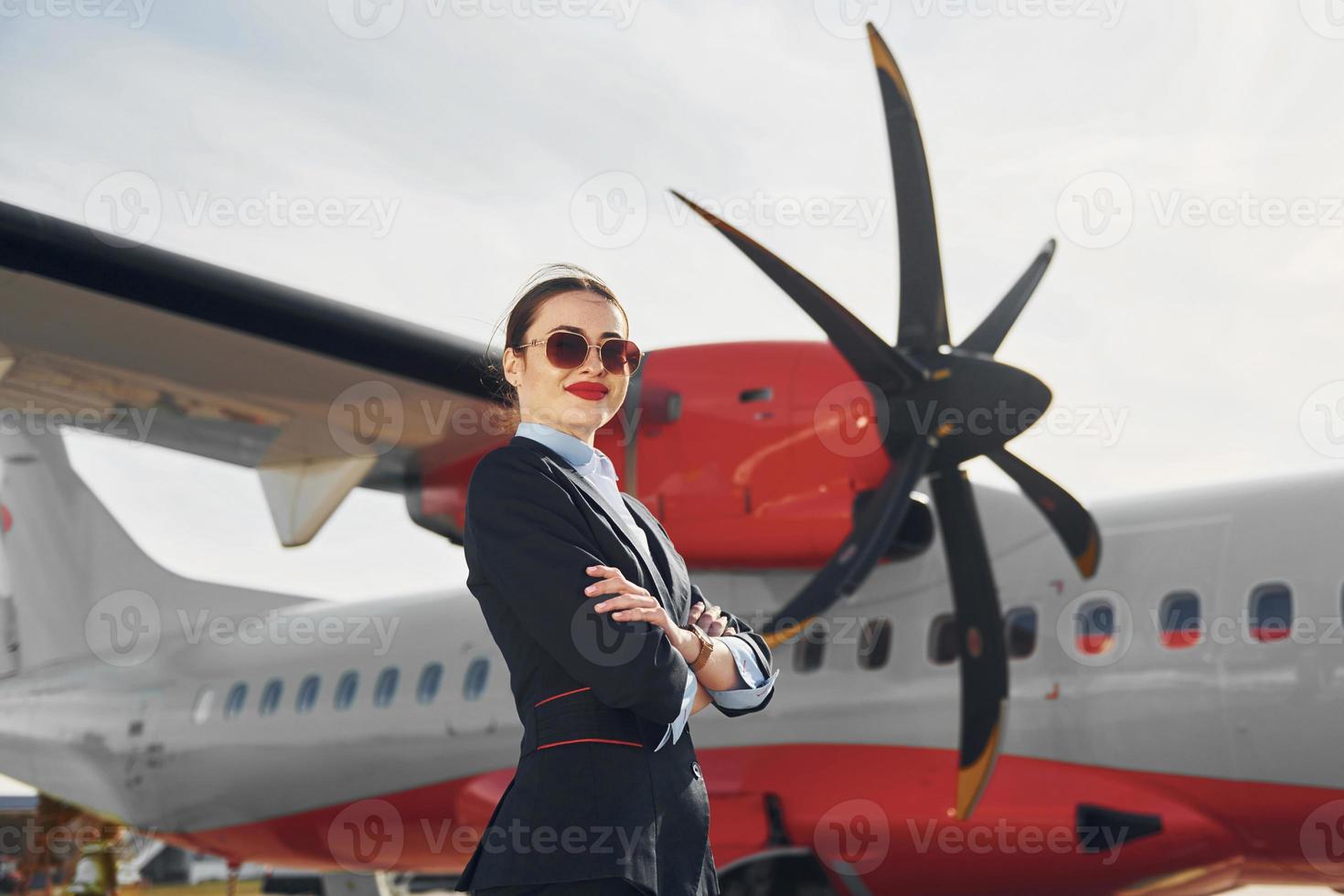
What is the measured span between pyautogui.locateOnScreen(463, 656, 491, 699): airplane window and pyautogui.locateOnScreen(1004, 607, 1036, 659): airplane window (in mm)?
3688

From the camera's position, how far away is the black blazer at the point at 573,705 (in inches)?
54.3

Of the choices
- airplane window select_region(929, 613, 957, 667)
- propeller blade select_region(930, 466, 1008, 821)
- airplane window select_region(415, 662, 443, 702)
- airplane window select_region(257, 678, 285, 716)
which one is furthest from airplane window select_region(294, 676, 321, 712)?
propeller blade select_region(930, 466, 1008, 821)

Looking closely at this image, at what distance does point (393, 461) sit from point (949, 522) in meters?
3.57

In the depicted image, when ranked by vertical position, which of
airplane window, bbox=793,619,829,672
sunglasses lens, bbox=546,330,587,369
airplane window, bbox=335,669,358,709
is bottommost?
sunglasses lens, bbox=546,330,587,369

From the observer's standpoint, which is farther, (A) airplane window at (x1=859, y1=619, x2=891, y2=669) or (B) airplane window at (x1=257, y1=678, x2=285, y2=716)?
(B) airplane window at (x1=257, y1=678, x2=285, y2=716)

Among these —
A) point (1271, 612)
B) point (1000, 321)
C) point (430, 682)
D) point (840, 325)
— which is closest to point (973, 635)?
point (1271, 612)

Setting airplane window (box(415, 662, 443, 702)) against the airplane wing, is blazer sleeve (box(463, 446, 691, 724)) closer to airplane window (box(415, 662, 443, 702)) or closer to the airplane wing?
the airplane wing

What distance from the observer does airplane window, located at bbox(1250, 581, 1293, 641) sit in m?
5.51

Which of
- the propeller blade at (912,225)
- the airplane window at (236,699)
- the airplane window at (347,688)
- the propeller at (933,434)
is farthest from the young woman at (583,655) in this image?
the airplane window at (236,699)

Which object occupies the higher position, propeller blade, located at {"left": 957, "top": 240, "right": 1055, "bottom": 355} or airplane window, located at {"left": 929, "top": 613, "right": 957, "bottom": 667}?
propeller blade, located at {"left": 957, "top": 240, "right": 1055, "bottom": 355}

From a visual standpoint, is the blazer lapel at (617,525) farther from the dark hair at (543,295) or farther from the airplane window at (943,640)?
the airplane window at (943,640)

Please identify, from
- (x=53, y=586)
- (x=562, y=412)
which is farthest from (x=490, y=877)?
(x=53, y=586)

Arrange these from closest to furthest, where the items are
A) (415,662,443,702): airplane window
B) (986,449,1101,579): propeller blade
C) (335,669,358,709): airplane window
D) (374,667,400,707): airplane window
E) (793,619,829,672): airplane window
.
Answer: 1. (986,449,1101,579): propeller blade
2. (793,619,829,672): airplane window
3. (415,662,443,702): airplane window
4. (374,667,400,707): airplane window
5. (335,669,358,709): airplane window

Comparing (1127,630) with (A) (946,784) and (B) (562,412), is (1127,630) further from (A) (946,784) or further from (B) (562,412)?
(B) (562,412)
